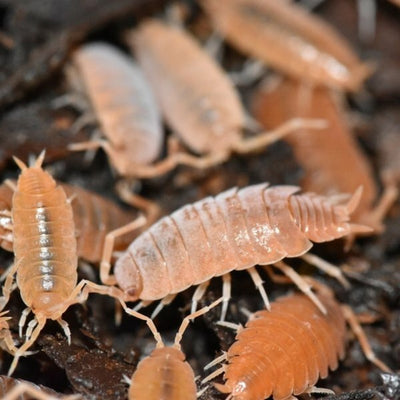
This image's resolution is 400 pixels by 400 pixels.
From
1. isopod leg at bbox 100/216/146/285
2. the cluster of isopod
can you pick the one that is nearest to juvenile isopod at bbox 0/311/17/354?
the cluster of isopod

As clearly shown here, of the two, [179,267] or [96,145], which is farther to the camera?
[96,145]

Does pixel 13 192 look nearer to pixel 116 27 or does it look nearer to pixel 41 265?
pixel 41 265

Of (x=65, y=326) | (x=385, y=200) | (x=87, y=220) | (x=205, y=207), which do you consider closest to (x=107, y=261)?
(x=87, y=220)

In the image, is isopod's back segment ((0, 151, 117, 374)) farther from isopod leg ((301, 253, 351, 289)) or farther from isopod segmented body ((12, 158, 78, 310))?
isopod leg ((301, 253, 351, 289))

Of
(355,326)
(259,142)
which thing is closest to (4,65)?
(259,142)

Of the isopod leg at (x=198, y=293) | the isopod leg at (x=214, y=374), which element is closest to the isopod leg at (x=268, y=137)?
the isopod leg at (x=198, y=293)

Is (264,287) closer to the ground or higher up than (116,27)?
closer to the ground

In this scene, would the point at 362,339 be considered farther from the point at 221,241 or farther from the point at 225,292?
the point at 221,241
